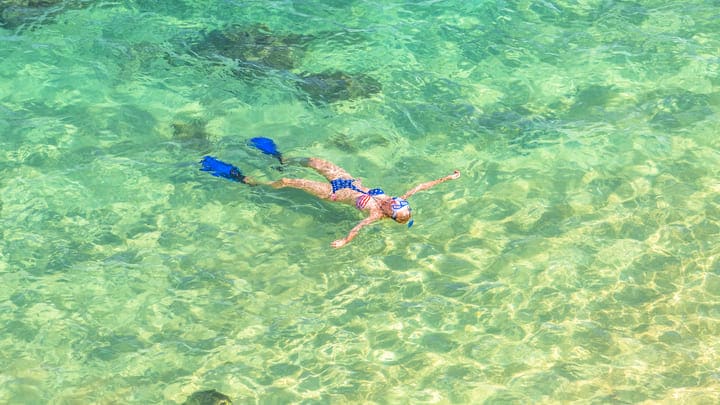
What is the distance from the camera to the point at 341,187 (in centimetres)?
1322

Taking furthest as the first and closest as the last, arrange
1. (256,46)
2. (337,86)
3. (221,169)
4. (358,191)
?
(256,46) → (337,86) → (221,169) → (358,191)

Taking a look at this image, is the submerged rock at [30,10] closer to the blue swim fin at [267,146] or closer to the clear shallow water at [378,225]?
the clear shallow water at [378,225]

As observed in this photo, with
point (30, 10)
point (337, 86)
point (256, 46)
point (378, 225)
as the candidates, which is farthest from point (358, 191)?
point (30, 10)

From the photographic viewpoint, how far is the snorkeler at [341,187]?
1250cm

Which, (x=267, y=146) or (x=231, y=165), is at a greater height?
(x=267, y=146)

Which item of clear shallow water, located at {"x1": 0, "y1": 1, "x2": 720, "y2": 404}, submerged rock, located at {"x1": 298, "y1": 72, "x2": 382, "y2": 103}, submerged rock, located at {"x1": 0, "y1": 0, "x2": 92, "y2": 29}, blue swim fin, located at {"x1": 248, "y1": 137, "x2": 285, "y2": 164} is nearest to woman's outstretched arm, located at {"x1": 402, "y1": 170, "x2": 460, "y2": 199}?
clear shallow water, located at {"x1": 0, "y1": 1, "x2": 720, "y2": 404}

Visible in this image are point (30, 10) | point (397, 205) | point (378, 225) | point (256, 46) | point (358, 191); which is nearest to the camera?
point (397, 205)

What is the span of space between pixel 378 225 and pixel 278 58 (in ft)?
17.8

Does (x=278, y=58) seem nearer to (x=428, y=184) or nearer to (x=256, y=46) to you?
(x=256, y=46)

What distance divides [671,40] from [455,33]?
4.50 meters

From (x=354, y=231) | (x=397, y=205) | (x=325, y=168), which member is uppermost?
(x=397, y=205)

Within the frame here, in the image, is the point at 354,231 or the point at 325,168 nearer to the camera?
the point at 354,231

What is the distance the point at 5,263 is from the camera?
12.2 m

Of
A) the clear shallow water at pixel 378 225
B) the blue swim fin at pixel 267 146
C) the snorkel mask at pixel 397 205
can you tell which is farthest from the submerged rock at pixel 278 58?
A: the snorkel mask at pixel 397 205
